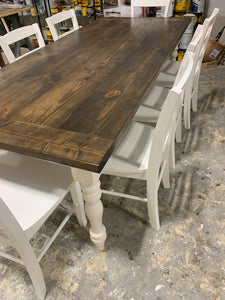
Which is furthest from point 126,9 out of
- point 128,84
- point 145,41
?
point 128,84

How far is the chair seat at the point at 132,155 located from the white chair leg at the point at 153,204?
6cm

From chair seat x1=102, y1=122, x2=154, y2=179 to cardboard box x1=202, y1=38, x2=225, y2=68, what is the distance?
211 centimetres

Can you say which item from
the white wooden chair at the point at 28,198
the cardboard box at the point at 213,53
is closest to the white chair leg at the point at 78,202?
the white wooden chair at the point at 28,198

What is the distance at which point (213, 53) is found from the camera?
114 inches

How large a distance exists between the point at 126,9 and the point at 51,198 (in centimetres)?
272

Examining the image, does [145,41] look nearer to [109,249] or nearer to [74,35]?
[74,35]

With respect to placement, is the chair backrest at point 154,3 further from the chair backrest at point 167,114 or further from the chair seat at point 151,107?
the chair backrest at point 167,114

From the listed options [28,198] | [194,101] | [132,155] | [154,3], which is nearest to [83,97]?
[132,155]

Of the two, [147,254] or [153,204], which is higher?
[153,204]

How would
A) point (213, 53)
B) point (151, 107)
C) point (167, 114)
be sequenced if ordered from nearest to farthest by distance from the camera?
point (167, 114), point (151, 107), point (213, 53)

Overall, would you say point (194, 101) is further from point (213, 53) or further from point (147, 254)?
point (147, 254)

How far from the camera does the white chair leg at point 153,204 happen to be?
111cm

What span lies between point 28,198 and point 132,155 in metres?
0.50

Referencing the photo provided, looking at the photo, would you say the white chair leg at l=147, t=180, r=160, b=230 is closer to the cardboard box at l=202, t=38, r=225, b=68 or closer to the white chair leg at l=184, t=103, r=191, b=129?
the white chair leg at l=184, t=103, r=191, b=129
